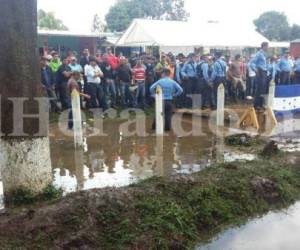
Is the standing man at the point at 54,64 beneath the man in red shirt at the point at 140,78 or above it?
above

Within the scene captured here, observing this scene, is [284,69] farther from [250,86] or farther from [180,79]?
[180,79]

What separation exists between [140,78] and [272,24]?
68.0 m

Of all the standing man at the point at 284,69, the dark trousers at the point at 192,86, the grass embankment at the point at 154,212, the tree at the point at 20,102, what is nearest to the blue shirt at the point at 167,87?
the dark trousers at the point at 192,86

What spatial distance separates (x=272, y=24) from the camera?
77.9 m

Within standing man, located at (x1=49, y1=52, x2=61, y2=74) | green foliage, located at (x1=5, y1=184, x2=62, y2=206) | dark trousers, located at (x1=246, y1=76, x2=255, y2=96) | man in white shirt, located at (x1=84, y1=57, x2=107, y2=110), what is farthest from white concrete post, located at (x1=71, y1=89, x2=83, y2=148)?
dark trousers, located at (x1=246, y1=76, x2=255, y2=96)

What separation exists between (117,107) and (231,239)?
10082 mm

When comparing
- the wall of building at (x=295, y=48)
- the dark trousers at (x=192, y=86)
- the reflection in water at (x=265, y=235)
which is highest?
the wall of building at (x=295, y=48)

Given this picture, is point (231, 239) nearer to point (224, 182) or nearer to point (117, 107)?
point (224, 182)

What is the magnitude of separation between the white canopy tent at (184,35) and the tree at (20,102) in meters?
17.9

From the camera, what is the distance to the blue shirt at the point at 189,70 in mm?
15352

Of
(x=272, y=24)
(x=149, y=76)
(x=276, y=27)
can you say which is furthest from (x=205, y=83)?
(x=272, y=24)

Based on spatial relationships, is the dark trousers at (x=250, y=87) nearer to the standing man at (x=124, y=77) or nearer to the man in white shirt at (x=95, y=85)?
the standing man at (x=124, y=77)

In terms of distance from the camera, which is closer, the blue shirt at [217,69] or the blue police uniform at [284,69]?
the blue shirt at [217,69]

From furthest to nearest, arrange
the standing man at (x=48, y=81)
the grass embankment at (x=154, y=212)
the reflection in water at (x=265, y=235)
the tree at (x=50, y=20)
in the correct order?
the tree at (x=50, y=20) < the standing man at (x=48, y=81) < the reflection in water at (x=265, y=235) < the grass embankment at (x=154, y=212)
